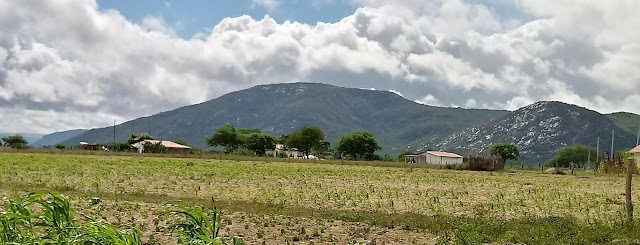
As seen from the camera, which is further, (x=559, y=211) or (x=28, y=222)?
(x=559, y=211)

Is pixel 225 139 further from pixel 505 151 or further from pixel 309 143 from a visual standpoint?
pixel 505 151

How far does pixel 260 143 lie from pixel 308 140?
41.7 ft

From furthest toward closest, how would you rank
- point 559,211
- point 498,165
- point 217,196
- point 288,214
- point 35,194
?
point 498,165
point 217,196
point 559,211
point 288,214
point 35,194

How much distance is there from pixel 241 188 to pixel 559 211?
43.2 ft

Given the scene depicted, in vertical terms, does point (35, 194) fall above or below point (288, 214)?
above

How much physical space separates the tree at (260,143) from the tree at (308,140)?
24.8 feet

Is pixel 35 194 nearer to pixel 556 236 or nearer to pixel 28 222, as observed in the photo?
pixel 28 222

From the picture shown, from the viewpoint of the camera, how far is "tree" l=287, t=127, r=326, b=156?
13038 centimetres

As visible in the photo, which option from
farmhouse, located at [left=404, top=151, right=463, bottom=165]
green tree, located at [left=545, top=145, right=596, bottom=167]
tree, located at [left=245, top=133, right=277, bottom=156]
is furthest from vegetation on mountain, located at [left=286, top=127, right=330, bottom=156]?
green tree, located at [left=545, top=145, right=596, bottom=167]

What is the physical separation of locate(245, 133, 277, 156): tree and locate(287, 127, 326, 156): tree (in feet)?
24.8

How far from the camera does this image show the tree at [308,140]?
130 m

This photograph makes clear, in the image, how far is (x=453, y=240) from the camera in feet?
44.3

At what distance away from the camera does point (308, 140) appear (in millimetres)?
130375

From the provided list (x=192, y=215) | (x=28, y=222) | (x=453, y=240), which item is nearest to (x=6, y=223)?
(x=28, y=222)
